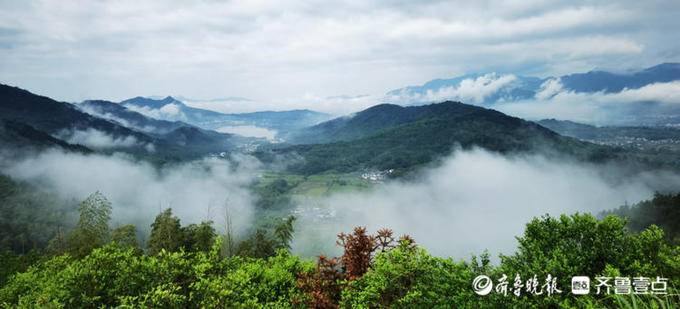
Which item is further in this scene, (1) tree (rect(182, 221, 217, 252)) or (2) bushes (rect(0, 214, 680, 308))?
(1) tree (rect(182, 221, 217, 252))

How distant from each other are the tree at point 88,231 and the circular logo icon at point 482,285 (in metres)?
49.2

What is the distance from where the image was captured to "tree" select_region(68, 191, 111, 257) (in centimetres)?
5304

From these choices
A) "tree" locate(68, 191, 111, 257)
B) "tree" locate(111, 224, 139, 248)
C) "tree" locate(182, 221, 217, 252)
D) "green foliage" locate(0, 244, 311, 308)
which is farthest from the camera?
"tree" locate(111, 224, 139, 248)

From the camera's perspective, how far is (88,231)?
56.2 m

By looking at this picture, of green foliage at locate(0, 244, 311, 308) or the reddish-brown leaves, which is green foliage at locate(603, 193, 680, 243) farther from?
green foliage at locate(0, 244, 311, 308)

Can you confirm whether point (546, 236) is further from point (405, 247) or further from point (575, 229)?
point (405, 247)

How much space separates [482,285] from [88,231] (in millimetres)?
57667

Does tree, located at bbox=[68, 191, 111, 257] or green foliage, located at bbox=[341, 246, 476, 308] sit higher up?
green foliage, located at bbox=[341, 246, 476, 308]

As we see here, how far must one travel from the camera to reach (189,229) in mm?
65562

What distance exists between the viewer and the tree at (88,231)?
5304cm

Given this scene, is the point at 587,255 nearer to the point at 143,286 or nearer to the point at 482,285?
the point at 482,285

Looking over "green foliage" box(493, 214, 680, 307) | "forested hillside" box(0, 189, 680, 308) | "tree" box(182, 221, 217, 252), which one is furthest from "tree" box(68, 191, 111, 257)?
"green foliage" box(493, 214, 680, 307)

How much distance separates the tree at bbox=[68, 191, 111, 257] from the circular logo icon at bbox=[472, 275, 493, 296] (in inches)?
1937

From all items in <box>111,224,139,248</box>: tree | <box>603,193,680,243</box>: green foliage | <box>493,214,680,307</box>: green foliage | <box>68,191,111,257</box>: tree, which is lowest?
<box>603,193,680,243</box>: green foliage
